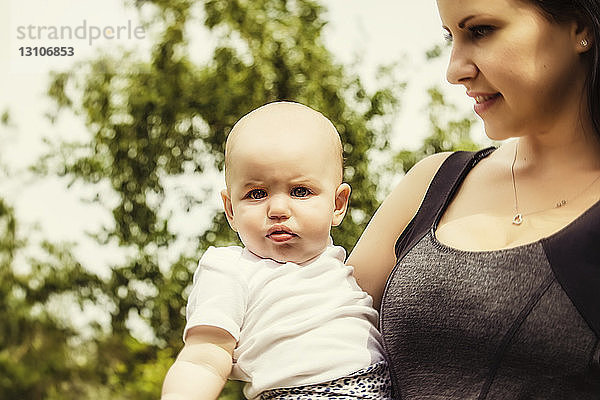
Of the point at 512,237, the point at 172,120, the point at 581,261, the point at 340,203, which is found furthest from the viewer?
the point at 172,120

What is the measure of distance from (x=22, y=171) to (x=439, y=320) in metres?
4.30

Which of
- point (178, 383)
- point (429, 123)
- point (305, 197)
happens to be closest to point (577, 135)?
point (305, 197)

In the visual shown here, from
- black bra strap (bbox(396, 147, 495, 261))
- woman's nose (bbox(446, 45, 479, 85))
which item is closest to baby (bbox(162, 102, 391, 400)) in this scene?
black bra strap (bbox(396, 147, 495, 261))

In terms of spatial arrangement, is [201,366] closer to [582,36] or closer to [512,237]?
[512,237]

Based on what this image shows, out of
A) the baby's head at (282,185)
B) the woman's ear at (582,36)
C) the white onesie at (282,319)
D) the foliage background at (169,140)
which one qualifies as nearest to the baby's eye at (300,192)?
the baby's head at (282,185)

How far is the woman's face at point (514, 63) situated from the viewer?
137 centimetres

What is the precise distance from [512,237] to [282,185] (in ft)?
1.20

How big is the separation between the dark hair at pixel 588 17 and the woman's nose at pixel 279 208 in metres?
0.49

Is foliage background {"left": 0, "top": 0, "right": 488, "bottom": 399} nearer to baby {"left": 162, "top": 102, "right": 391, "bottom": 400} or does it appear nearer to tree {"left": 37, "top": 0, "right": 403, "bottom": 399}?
tree {"left": 37, "top": 0, "right": 403, "bottom": 399}

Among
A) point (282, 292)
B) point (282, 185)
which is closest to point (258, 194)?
point (282, 185)

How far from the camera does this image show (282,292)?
4.47ft

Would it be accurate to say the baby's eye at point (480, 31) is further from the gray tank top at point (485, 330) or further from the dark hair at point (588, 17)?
the gray tank top at point (485, 330)

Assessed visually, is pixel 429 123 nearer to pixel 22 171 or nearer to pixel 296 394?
pixel 22 171

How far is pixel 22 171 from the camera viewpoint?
17.1ft
